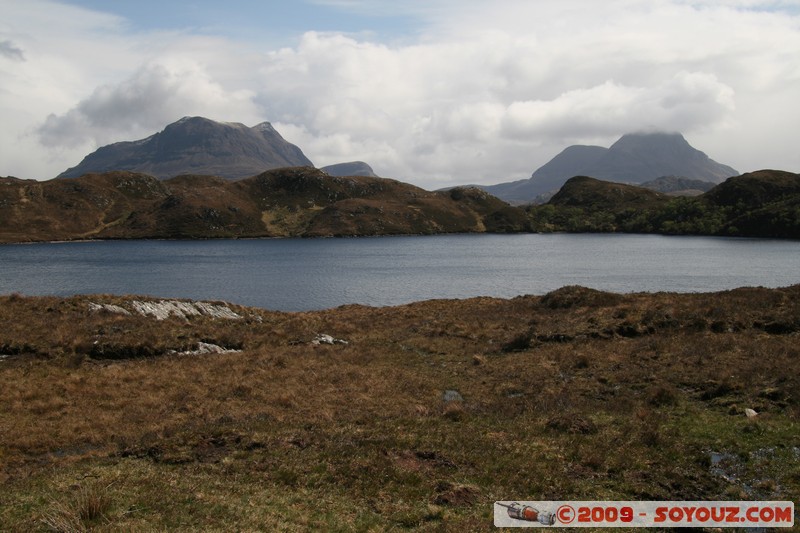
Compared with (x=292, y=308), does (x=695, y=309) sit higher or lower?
higher

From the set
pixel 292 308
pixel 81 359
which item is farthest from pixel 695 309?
pixel 292 308

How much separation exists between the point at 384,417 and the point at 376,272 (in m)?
102

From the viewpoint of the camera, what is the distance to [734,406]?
23141mm

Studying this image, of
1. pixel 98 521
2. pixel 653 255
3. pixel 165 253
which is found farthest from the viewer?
pixel 165 253

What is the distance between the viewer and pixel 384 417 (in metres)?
24.1

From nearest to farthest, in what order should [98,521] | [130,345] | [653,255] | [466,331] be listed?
[98,521] → [130,345] → [466,331] → [653,255]

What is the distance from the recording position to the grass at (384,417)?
15039 millimetres

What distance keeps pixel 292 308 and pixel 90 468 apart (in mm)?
63099

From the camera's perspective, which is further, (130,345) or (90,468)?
(130,345)

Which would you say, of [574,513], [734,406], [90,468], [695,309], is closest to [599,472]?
[574,513]

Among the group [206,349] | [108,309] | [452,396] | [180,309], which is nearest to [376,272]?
[180,309]

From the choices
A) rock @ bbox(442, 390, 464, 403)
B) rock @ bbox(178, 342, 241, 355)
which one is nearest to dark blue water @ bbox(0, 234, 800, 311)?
rock @ bbox(178, 342, 241, 355)

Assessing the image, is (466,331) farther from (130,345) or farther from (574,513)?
(574,513)

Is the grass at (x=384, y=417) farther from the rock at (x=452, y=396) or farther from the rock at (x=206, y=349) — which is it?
the rock at (x=206, y=349)
